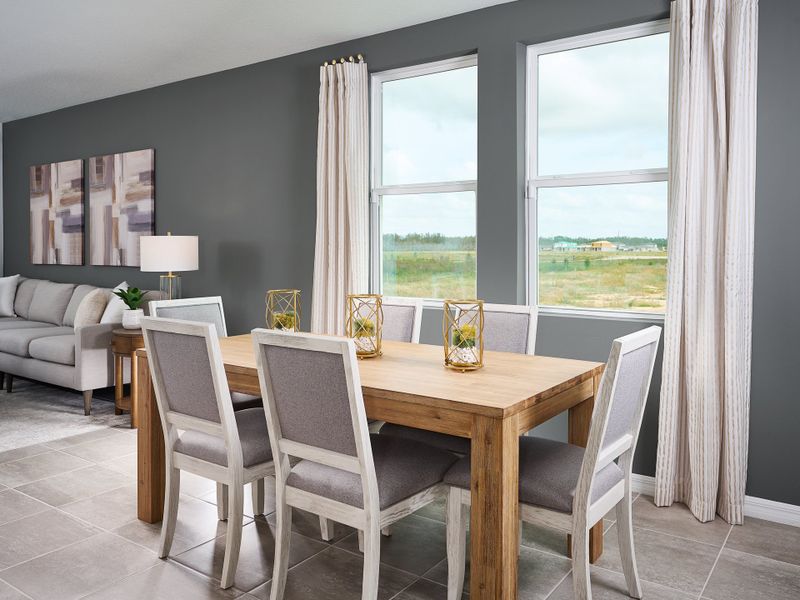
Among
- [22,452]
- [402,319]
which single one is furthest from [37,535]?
[402,319]

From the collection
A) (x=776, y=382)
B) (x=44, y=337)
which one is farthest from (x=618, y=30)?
(x=44, y=337)

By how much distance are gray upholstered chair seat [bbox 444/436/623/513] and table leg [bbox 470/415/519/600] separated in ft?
0.39

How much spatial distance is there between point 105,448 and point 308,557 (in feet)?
6.65

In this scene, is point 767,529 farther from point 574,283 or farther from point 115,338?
point 115,338

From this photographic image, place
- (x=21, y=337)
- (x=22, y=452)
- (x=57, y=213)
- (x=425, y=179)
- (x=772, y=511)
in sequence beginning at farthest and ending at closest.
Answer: (x=57, y=213) → (x=21, y=337) → (x=425, y=179) → (x=22, y=452) → (x=772, y=511)

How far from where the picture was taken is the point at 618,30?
11.4 ft

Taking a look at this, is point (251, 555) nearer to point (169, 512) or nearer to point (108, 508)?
point (169, 512)

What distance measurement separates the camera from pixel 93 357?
4805mm

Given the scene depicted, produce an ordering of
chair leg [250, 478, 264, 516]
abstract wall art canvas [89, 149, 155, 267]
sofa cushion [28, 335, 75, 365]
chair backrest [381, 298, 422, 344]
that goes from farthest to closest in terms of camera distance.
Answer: abstract wall art canvas [89, 149, 155, 267]
sofa cushion [28, 335, 75, 365]
chair backrest [381, 298, 422, 344]
chair leg [250, 478, 264, 516]

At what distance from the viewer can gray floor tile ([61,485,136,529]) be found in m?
2.90

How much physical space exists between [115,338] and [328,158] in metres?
2.02

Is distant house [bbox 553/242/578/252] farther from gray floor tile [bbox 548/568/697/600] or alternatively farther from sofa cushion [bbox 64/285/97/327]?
sofa cushion [bbox 64/285/97/327]


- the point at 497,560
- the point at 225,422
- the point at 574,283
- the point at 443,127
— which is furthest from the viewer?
the point at 443,127

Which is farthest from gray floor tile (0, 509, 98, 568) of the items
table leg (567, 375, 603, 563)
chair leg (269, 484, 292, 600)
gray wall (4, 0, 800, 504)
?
gray wall (4, 0, 800, 504)
